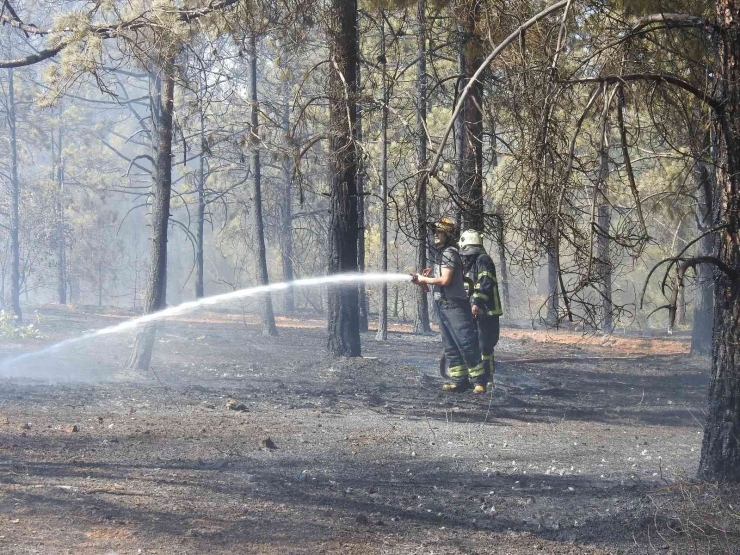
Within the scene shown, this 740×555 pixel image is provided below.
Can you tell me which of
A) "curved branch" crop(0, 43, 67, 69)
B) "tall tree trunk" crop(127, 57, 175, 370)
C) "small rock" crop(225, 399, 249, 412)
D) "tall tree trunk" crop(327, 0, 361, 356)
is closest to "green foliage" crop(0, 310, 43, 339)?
"tall tree trunk" crop(127, 57, 175, 370)

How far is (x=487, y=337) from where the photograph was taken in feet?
31.5

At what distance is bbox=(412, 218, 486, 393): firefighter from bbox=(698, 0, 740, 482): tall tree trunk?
408 cm

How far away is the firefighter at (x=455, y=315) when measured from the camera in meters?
9.37

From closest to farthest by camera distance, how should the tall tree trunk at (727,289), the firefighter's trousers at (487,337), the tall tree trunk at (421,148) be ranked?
the tall tree trunk at (727,289) < the tall tree trunk at (421,148) < the firefighter's trousers at (487,337)

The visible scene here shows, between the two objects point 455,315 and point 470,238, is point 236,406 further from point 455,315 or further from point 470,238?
point 470,238

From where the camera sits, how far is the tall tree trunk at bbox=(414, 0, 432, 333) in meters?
6.17

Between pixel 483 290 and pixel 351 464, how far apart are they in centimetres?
361

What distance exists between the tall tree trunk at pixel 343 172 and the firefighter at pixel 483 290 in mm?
1970

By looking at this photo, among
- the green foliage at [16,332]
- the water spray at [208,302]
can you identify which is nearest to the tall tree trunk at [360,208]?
the water spray at [208,302]

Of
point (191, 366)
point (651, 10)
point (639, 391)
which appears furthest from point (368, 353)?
point (651, 10)

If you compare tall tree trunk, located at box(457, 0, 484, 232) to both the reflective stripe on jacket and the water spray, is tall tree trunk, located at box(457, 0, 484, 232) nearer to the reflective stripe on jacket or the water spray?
the reflective stripe on jacket

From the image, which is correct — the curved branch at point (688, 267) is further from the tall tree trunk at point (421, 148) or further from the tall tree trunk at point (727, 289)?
the tall tree trunk at point (421, 148)

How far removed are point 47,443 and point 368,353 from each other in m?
7.95

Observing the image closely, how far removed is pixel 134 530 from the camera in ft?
15.0
